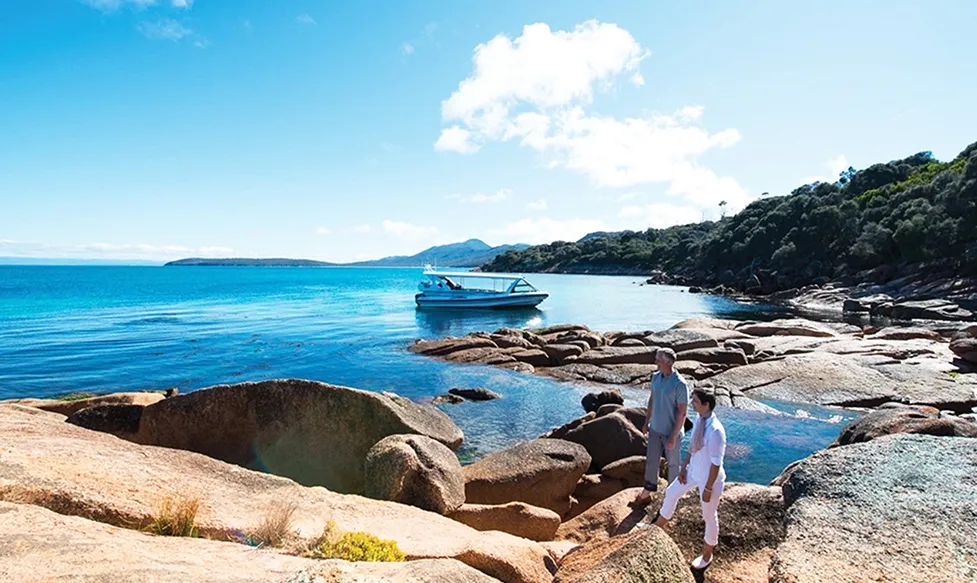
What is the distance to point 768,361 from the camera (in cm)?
2117

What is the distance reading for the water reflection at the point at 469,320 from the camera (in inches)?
1655

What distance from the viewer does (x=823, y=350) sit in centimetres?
2236

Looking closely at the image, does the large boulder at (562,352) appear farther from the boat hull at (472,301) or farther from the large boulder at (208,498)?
the boat hull at (472,301)

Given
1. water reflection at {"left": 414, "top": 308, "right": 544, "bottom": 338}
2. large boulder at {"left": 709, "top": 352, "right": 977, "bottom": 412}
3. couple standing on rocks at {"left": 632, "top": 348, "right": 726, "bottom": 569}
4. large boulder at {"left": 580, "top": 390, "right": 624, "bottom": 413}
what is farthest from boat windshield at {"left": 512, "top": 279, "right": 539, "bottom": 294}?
couple standing on rocks at {"left": 632, "top": 348, "right": 726, "bottom": 569}

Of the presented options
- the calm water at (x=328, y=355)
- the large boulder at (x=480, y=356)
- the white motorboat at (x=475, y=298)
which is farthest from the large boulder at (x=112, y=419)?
the white motorboat at (x=475, y=298)

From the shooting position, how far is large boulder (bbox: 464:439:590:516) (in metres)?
9.41

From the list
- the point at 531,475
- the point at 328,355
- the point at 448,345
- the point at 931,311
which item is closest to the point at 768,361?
the point at 531,475

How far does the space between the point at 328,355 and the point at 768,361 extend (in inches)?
842

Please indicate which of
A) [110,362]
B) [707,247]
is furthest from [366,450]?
[707,247]

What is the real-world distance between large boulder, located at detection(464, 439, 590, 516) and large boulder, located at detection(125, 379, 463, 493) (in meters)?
1.53

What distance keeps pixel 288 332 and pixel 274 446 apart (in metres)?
31.1

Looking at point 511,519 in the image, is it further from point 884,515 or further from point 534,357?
point 534,357

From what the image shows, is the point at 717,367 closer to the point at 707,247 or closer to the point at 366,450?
the point at 366,450

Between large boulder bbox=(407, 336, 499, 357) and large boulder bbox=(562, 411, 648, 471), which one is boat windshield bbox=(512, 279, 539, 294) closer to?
large boulder bbox=(407, 336, 499, 357)
